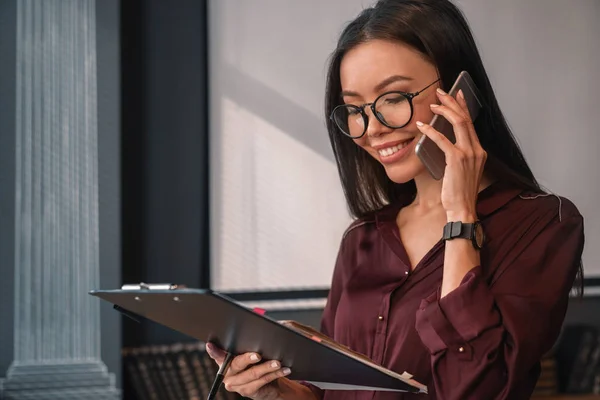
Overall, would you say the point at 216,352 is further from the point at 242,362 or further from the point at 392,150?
the point at 392,150

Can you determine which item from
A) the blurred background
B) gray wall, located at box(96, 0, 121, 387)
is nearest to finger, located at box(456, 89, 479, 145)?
the blurred background

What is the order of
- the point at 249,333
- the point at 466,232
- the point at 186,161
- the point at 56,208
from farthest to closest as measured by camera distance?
the point at 186,161 < the point at 56,208 < the point at 466,232 < the point at 249,333

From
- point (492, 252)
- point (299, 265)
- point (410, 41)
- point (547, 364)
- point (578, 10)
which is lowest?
point (547, 364)

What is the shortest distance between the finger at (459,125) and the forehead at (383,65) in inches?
4.0

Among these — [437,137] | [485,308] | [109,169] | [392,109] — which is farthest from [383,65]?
[109,169]

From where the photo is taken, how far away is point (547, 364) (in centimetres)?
375

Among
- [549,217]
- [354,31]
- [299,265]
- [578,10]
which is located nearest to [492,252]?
[549,217]

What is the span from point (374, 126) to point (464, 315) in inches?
16.6

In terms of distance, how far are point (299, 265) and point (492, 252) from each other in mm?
2283

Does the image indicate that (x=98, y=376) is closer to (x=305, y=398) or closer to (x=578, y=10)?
(x=305, y=398)

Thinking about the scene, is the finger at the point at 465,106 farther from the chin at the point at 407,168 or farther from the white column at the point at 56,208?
the white column at the point at 56,208

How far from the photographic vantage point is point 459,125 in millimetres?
1562

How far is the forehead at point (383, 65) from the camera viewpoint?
1.63 meters

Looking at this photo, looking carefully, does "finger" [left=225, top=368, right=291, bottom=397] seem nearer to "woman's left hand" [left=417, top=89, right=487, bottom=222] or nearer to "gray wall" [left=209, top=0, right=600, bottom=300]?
"woman's left hand" [left=417, top=89, right=487, bottom=222]
